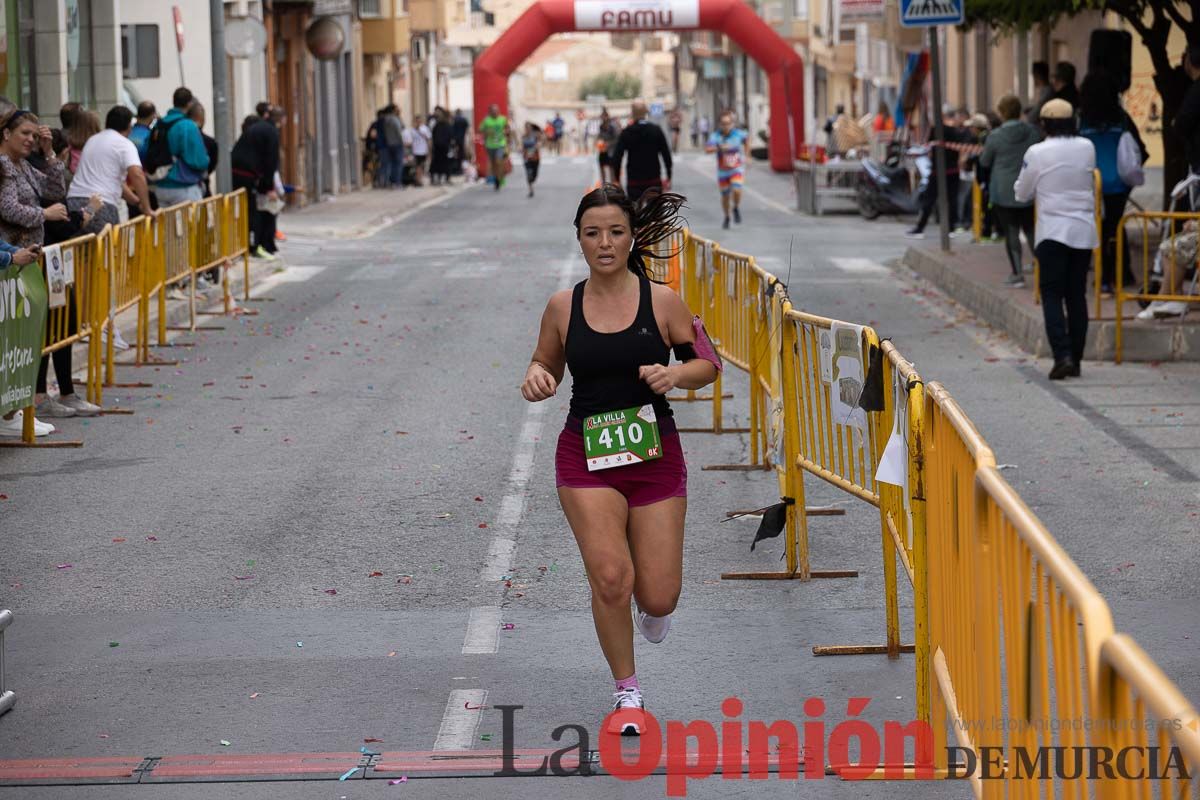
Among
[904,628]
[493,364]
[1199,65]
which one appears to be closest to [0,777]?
[904,628]

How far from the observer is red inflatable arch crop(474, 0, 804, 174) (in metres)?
48.4

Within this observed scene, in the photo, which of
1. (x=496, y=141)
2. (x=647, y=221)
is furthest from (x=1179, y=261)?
(x=496, y=141)

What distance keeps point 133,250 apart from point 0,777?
9.29m

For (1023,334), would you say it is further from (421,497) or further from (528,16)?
(528,16)

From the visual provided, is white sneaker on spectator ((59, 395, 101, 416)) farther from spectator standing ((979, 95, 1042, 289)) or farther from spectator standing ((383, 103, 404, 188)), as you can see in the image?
spectator standing ((383, 103, 404, 188))

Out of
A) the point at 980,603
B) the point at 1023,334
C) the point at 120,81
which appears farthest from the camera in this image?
the point at 120,81

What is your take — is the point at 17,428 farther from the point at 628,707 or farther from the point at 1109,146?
the point at 1109,146

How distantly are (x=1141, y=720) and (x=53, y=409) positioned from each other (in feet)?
35.3

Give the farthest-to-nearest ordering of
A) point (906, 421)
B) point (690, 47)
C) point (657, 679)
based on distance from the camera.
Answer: point (690, 47) < point (657, 679) < point (906, 421)

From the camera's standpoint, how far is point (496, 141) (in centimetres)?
4847

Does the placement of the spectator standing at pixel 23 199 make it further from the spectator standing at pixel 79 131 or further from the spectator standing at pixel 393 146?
the spectator standing at pixel 393 146

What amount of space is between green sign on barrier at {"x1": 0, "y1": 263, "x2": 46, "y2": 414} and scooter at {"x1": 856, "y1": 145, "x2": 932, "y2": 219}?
20910 millimetres

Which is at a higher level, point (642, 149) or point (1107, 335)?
point (642, 149)

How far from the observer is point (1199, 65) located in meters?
13.9
